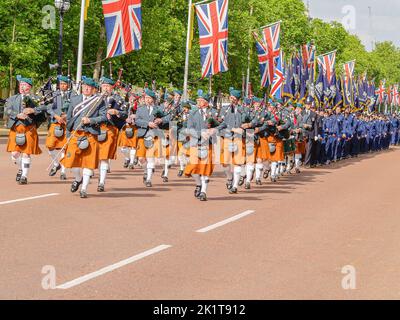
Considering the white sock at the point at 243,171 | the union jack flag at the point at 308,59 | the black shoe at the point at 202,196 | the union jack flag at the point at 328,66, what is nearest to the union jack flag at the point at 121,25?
the union jack flag at the point at 308,59

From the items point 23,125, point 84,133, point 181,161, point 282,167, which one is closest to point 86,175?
point 84,133

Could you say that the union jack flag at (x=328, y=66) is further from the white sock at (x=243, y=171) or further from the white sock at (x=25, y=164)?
the white sock at (x=25, y=164)

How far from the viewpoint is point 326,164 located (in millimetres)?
29094

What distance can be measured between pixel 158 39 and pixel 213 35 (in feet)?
63.7

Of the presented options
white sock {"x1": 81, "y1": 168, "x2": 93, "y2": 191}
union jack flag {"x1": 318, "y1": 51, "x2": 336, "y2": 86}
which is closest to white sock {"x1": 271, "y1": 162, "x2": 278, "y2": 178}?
white sock {"x1": 81, "y1": 168, "x2": 93, "y2": 191}

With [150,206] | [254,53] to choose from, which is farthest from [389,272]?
[254,53]

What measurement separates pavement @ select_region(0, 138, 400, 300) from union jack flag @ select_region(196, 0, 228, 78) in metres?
18.2

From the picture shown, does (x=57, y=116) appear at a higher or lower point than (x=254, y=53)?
lower

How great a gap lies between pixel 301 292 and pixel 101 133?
8150 millimetres

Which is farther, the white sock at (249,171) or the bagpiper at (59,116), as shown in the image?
the white sock at (249,171)

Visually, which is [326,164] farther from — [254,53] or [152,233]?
[254,53]

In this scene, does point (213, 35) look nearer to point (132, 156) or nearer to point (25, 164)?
point (132, 156)

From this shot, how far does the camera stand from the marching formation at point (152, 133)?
520 inches

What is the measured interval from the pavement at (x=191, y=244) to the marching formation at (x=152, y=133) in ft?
2.15
